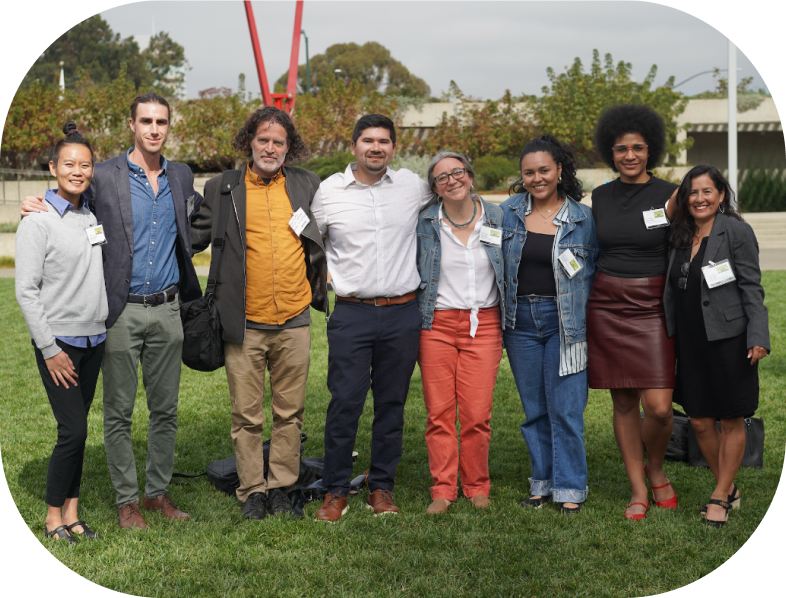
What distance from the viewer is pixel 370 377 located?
4582 mm

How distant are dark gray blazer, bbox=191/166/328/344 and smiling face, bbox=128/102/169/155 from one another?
16.2 inches

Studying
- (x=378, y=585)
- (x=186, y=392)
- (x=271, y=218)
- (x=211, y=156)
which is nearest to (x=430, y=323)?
(x=271, y=218)

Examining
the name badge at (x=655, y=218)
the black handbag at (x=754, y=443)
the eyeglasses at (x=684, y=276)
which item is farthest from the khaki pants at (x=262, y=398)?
the black handbag at (x=754, y=443)

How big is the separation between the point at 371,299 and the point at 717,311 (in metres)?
2.05

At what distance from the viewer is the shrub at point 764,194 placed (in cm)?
2584

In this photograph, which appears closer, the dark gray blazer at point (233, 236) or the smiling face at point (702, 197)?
the smiling face at point (702, 197)

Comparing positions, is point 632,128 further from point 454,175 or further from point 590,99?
point 590,99

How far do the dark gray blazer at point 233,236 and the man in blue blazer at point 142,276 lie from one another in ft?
0.37

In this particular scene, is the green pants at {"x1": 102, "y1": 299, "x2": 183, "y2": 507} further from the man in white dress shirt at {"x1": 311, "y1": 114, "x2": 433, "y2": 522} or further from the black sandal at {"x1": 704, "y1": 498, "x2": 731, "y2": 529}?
the black sandal at {"x1": 704, "y1": 498, "x2": 731, "y2": 529}

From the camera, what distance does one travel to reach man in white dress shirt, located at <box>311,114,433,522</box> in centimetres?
436

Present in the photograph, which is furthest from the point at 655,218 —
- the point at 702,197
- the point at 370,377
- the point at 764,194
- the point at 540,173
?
the point at 764,194

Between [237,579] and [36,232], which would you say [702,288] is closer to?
[237,579]

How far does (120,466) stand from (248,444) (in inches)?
30.1

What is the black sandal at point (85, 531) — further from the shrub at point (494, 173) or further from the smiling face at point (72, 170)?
the shrub at point (494, 173)
